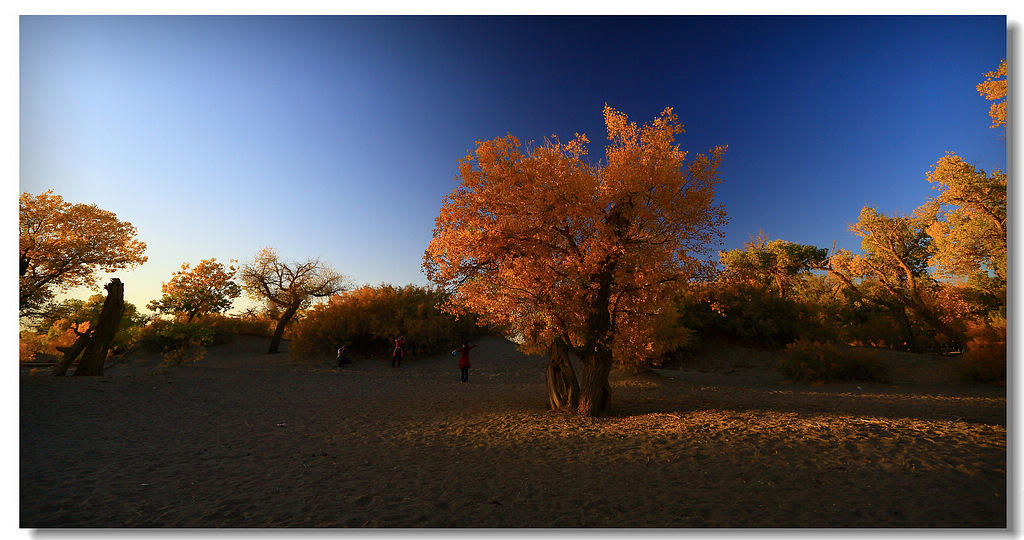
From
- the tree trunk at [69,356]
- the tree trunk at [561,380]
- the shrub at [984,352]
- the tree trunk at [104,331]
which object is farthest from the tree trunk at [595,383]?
the tree trunk at [69,356]

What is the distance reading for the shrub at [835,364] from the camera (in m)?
14.4

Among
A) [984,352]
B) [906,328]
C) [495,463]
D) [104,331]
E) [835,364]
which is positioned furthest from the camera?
[906,328]

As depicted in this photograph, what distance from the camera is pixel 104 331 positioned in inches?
488

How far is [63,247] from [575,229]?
12.2m

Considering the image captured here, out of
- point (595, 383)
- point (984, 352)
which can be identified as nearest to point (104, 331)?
point (595, 383)

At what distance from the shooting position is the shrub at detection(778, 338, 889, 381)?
14.4 metres

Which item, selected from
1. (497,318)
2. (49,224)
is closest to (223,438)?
(497,318)

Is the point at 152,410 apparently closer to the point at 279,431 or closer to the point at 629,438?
the point at 279,431

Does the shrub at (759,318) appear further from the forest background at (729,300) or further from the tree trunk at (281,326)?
the tree trunk at (281,326)

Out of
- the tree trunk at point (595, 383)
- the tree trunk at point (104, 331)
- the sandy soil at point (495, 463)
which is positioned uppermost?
the tree trunk at point (104, 331)

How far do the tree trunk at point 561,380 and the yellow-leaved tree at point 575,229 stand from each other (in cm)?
89

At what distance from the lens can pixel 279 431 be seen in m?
7.31

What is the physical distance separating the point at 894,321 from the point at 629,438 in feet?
85.3

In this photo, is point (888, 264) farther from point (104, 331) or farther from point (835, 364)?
point (104, 331)
